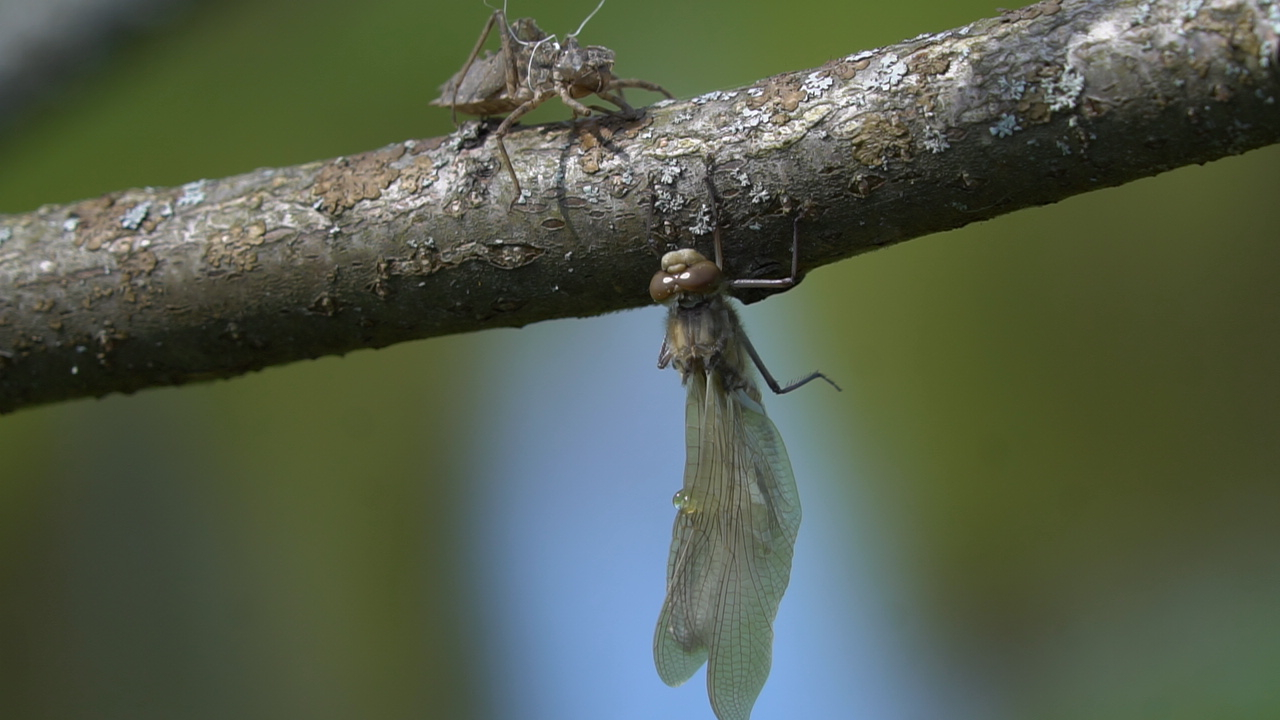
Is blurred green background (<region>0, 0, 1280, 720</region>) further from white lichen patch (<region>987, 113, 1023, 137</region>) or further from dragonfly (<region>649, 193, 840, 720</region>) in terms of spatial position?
white lichen patch (<region>987, 113, 1023, 137</region>)

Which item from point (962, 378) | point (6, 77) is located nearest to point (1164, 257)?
point (962, 378)

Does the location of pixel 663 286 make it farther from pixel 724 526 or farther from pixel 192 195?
pixel 192 195

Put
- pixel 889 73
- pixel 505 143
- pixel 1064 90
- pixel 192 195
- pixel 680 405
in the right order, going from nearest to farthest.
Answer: pixel 1064 90
pixel 889 73
pixel 505 143
pixel 192 195
pixel 680 405

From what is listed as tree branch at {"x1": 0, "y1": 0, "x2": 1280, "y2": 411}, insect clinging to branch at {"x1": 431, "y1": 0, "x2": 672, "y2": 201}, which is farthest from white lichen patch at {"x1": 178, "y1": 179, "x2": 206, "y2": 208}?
insect clinging to branch at {"x1": 431, "y1": 0, "x2": 672, "y2": 201}

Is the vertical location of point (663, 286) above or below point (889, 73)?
below

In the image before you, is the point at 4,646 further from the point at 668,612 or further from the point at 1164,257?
the point at 1164,257

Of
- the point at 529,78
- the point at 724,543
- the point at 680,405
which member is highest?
the point at 529,78

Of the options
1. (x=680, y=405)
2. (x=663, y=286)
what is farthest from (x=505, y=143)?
(x=680, y=405)
